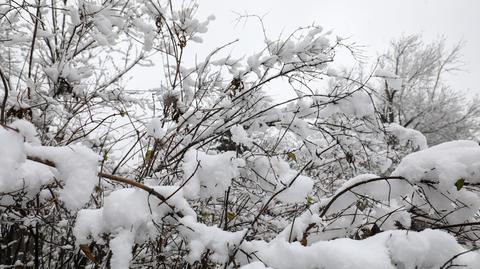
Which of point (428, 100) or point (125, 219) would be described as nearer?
point (125, 219)

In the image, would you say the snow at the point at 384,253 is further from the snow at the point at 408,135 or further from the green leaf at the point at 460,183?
the snow at the point at 408,135

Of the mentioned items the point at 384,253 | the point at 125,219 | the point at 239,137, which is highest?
the point at 239,137

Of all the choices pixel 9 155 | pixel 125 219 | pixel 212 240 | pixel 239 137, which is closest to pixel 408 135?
pixel 239 137

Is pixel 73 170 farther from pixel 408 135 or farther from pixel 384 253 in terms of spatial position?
pixel 408 135

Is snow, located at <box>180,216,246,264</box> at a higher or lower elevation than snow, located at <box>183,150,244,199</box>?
lower

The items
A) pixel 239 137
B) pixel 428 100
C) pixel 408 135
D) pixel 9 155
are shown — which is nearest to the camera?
pixel 9 155

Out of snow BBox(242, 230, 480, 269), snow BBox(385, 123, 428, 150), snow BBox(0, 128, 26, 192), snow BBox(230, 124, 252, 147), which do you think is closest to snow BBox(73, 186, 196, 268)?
snow BBox(0, 128, 26, 192)

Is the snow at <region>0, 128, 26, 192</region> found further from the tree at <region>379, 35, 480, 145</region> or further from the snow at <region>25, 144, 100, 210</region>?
the tree at <region>379, 35, 480, 145</region>

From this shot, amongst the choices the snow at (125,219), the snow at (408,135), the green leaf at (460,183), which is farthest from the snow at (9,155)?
the snow at (408,135)

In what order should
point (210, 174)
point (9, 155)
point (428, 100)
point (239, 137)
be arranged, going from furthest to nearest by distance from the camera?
point (428, 100), point (239, 137), point (210, 174), point (9, 155)

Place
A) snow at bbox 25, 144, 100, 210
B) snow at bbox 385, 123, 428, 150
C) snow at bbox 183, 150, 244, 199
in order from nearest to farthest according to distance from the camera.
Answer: snow at bbox 25, 144, 100, 210 < snow at bbox 183, 150, 244, 199 < snow at bbox 385, 123, 428, 150

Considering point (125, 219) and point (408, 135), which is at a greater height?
point (408, 135)

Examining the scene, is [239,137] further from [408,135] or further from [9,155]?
[408,135]

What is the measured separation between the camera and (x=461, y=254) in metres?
0.95
